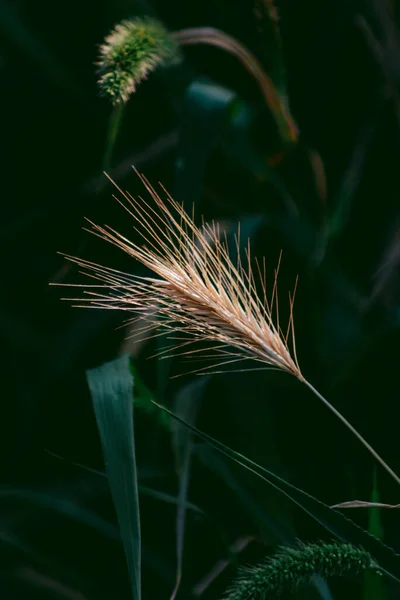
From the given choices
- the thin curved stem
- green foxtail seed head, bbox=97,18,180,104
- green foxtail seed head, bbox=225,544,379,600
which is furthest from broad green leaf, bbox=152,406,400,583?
the thin curved stem

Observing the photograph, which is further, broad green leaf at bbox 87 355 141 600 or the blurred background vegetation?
the blurred background vegetation

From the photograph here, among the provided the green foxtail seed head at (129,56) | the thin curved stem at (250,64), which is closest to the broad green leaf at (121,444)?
the green foxtail seed head at (129,56)

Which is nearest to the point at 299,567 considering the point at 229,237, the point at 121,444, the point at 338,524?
the point at 338,524

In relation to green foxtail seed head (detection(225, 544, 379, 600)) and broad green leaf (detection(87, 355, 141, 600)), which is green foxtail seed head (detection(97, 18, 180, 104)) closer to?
broad green leaf (detection(87, 355, 141, 600))

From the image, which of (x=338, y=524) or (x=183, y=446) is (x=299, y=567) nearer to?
(x=338, y=524)

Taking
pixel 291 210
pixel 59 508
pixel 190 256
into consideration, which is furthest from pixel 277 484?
pixel 291 210

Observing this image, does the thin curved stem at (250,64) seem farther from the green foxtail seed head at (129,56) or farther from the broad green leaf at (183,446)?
the broad green leaf at (183,446)
